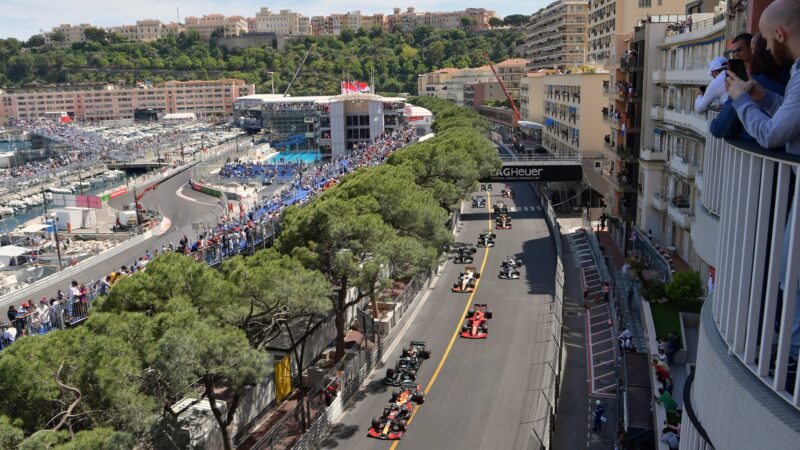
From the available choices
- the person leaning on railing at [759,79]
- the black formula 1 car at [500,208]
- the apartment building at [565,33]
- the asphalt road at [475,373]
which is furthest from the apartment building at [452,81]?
the person leaning on railing at [759,79]

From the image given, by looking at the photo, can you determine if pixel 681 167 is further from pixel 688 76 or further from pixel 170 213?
pixel 170 213

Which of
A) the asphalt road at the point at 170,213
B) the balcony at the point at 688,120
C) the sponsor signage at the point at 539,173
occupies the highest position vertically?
the balcony at the point at 688,120

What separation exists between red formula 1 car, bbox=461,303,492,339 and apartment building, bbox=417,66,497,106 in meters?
121

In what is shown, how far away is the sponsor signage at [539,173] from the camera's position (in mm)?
55594

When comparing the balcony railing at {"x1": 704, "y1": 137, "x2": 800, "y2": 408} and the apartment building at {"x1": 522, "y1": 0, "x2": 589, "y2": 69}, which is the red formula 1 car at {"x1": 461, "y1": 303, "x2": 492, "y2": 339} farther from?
the apartment building at {"x1": 522, "y1": 0, "x2": 589, "y2": 69}

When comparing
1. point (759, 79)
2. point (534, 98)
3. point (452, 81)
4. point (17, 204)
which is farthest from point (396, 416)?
point (452, 81)

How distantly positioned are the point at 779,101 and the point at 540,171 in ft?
165

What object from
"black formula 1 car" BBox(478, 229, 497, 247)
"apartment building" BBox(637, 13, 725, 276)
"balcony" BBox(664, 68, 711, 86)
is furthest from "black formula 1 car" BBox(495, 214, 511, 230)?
"balcony" BBox(664, 68, 711, 86)

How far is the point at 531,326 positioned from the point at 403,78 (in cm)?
16546

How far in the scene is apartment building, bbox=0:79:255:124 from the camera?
18138 cm

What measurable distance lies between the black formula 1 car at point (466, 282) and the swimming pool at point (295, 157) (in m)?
66.6

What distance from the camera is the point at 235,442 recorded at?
22453 mm

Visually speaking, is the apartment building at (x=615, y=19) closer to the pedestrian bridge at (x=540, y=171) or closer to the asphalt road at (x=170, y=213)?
the pedestrian bridge at (x=540, y=171)

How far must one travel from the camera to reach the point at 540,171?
56094 millimetres
